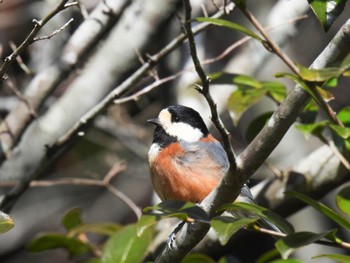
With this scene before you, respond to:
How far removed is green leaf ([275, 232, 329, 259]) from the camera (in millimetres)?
2031

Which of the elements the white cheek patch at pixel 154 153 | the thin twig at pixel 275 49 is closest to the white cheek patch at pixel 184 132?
the white cheek patch at pixel 154 153

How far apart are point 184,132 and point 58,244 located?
92cm

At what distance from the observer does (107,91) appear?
13.1 ft

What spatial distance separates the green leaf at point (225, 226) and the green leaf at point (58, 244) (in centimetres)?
140

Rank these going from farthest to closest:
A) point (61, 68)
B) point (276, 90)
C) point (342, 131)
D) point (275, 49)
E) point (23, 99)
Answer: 1. point (61, 68)
2. point (23, 99)
3. point (276, 90)
4. point (342, 131)
5. point (275, 49)

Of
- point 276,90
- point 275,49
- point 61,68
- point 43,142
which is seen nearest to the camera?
point 275,49

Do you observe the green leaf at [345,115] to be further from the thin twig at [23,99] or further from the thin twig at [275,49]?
the thin twig at [23,99]

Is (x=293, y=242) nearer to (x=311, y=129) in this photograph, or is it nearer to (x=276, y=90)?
(x=311, y=129)

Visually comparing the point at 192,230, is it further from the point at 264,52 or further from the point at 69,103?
the point at 264,52

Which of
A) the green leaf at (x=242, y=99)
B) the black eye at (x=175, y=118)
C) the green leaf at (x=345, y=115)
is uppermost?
the black eye at (x=175, y=118)

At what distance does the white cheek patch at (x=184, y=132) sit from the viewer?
385cm

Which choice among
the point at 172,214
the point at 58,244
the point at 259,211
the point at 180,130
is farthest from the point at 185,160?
the point at 172,214

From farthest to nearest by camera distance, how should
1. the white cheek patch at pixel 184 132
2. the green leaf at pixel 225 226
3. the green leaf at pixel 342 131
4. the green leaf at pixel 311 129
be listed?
the white cheek patch at pixel 184 132
the green leaf at pixel 311 129
the green leaf at pixel 342 131
the green leaf at pixel 225 226

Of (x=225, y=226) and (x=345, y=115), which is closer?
(x=225, y=226)
